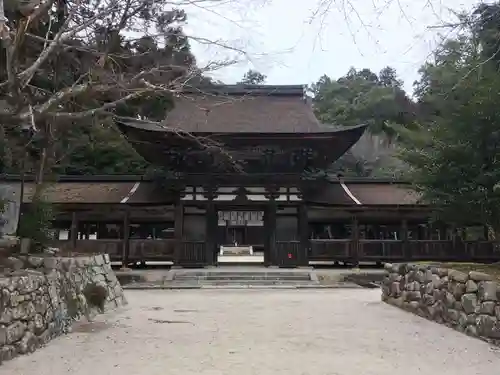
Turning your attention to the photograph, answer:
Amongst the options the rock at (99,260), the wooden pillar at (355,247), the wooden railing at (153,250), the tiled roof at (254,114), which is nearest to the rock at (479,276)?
the rock at (99,260)

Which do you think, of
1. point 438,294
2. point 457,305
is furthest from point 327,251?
point 457,305

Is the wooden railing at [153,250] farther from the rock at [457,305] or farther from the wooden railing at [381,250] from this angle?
the rock at [457,305]

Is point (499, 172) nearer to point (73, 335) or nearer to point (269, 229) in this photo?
point (73, 335)

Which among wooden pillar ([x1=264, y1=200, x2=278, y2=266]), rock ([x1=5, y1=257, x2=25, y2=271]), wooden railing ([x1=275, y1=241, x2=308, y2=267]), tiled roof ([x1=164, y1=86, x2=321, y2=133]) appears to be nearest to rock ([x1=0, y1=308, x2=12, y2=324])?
rock ([x1=5, y1=257, x2=25, y2=271])

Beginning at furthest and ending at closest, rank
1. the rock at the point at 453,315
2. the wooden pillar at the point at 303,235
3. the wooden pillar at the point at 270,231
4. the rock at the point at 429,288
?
1. the wooden pillar at the point at 270,231
2. the wooden pillar at the point at 303,235
3. the rock at the point at 429,288
4. the rock at the point at 453,315

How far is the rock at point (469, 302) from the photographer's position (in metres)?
6.40

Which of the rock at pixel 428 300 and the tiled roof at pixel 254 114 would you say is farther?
the tiled roof at pixel 254 114

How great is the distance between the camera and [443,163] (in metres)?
10.3

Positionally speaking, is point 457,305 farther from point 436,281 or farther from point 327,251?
point 327,251

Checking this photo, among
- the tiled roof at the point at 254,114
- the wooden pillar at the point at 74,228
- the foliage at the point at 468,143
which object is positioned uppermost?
the tiled roof at the point at 254,114

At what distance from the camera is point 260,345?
19.4 ft

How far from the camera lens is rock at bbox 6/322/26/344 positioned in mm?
5043

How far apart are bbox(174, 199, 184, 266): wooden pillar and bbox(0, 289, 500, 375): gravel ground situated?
702cm

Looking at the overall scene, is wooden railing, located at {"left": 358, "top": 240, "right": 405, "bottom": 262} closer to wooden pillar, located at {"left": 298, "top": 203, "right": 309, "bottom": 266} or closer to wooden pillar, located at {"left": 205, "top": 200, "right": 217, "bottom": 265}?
wooden pillar, located at {"left": 298, "top": 203, "right": 309, "bottom": 266}
